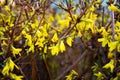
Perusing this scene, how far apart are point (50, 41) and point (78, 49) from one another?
1.94 metres

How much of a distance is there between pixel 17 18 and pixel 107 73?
0.97 metres

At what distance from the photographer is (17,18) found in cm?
270

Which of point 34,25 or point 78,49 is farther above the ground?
point 34,25

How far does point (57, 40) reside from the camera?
98.3 inches

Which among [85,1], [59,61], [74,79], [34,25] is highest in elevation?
[85,1]

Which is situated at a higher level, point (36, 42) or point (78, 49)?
point (36, 42)

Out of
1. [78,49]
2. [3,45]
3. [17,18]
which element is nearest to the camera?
[17,18]

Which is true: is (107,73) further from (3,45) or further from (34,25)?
(3,45)

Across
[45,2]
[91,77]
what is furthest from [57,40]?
[91,77]

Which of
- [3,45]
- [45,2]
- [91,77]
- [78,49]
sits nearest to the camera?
[45,2]

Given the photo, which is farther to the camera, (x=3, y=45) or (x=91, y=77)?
(x=91, y=77)

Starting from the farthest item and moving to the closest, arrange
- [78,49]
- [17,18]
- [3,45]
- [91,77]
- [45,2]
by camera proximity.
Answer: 1. [78,49]
2. [91,77]
3. [3,45]
4. [17,18]
5. [45,2]

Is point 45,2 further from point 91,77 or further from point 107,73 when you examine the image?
point 91,77

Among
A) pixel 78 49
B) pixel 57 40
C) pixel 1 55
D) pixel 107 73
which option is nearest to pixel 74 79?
pixel 107 73
